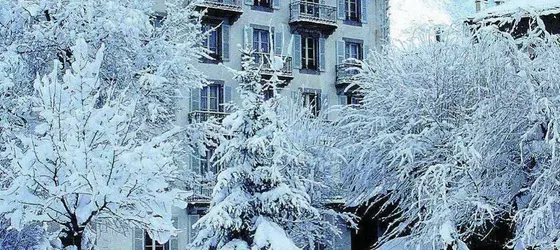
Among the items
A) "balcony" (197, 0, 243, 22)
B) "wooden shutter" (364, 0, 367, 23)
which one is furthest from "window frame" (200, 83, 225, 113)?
"wooden shutter" (364, 0, 367, 23)

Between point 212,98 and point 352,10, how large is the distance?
8.54m

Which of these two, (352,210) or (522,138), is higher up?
(522,138)

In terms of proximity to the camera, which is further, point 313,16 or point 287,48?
point 313,16

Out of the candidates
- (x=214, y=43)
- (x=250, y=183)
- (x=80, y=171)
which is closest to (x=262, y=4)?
(x=214, y=43)

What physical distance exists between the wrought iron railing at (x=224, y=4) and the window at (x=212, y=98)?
317cm

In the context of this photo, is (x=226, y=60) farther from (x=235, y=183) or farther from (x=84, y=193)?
(x=84, y=193)

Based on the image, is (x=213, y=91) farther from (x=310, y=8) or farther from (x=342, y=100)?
(x=342, y=100)

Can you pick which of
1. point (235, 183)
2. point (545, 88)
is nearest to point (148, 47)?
point (235, 183)

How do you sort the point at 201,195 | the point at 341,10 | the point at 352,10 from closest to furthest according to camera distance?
the point at 201,195 → the point at 341,10 → the point at 352,10

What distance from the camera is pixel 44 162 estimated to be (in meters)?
14.4

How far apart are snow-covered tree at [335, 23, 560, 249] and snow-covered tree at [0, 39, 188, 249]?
889 centimetres

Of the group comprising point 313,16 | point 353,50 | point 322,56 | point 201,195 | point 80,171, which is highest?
point 313,16

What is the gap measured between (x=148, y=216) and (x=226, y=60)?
72.7 ft

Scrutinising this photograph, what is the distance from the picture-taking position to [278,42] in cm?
3806
